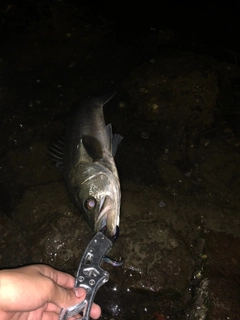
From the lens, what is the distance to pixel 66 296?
219 centimetres

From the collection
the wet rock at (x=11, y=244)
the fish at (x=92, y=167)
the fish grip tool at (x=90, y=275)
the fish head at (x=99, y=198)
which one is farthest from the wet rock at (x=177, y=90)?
the wet rock at (x=11, y=244)

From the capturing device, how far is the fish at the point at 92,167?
2.89 metres

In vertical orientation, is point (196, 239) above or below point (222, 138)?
below

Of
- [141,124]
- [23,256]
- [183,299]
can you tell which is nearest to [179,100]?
[141,124]

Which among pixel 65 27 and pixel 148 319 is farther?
pixel 65 27

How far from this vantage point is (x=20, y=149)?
4230 mm

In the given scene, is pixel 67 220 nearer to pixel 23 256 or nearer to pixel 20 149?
pixel 23 256

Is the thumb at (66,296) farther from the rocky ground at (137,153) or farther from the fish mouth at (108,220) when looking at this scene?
the rocky ground at (137,153)

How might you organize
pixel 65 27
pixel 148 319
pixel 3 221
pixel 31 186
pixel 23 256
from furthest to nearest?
1. pixel 65 27
2. pixel 31 186
3. pixel 3 221
4. pixel 23 256
5. pixel 148 319

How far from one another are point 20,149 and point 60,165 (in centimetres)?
83

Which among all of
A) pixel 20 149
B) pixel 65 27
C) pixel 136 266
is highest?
pixel 65 27

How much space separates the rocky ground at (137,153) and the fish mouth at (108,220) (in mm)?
585

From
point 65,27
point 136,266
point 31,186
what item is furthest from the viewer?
point 65,27

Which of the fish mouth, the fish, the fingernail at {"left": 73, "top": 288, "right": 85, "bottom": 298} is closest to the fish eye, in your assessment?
the fish
